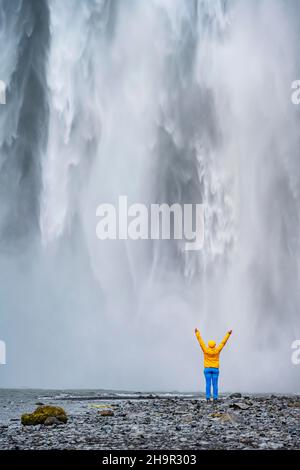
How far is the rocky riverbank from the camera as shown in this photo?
9.31 m

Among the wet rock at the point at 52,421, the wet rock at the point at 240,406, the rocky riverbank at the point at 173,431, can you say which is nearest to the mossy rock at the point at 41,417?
the wet rock at the point at 52,421

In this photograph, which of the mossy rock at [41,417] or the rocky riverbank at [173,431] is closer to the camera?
the rocky riverbank at [173,431]

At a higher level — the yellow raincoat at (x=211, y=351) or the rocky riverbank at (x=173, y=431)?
the yellow raincoat at (x=211, y=351)

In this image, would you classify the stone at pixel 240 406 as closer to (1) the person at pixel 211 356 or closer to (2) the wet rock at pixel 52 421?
(1) the person at pixel 211 356

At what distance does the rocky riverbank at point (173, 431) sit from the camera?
931 centimetres

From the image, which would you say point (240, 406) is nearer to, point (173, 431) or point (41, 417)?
point (173, 431)

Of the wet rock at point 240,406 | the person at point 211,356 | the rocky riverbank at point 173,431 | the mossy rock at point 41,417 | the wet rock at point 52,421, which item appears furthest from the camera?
the person at point 211,356

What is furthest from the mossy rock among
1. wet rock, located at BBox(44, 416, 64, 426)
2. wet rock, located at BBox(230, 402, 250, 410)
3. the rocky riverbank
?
wet rock, located at BBox(230, 402, 250, 410)

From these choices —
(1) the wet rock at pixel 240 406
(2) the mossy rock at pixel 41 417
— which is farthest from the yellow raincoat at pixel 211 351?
(2) the mossy rock at pixel 41 417

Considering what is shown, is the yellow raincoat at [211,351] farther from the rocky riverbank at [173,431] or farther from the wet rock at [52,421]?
the wet rock at [52,421]

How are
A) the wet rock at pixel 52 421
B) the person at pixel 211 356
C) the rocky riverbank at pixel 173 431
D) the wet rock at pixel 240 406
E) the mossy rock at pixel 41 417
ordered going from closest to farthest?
the rocky riverbank at pixel 173 431, the wet rock at pixel 52 421, the mossy rock at pixel 41 417, the wet rock at pixel 240 406, the person at pixel 211 356
